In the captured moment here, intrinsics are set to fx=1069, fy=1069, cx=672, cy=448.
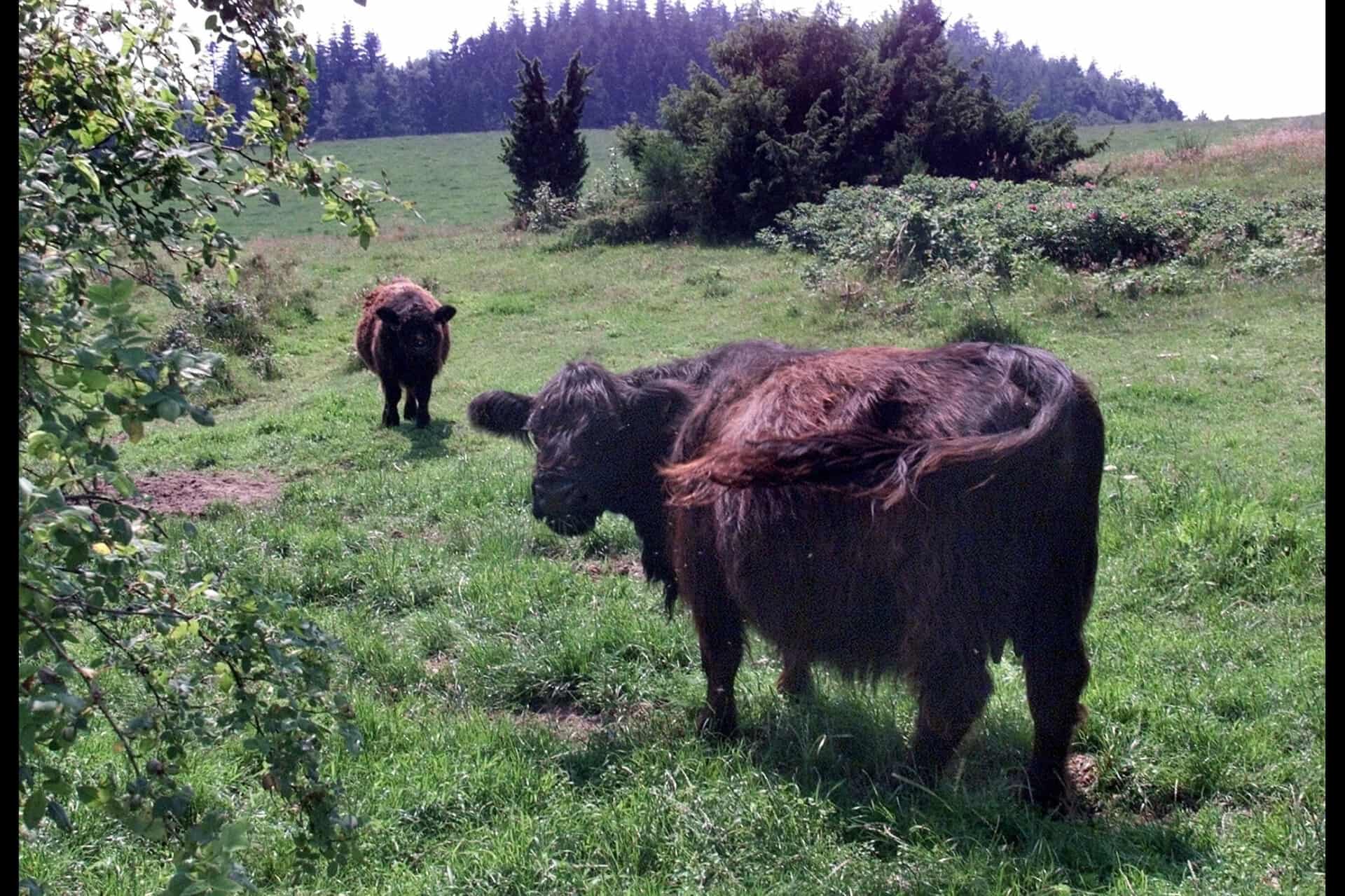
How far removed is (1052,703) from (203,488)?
7605 mm

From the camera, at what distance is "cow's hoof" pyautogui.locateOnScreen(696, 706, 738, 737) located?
429 cm

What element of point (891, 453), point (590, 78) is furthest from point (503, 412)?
point (590, 78)

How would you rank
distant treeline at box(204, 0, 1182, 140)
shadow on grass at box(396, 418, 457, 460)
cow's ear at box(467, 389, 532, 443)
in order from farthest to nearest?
distant treeline at box(204, 0, 1182, 140) < shadow on grass at box(396, 418, 457, 460) < cow's ear at box(467, 389, 532, 443)

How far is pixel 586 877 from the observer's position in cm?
327

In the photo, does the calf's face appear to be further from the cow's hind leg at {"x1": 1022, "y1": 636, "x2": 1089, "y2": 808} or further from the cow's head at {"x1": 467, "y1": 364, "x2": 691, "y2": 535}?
the cow's hind leg at {"x1": 1022, "y1": 636, "x2": 1089, "y2": 808}

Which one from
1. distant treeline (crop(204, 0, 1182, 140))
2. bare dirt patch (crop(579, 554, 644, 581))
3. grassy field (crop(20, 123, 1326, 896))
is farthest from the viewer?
distant treeline (crop(204, 0, 1182, 140))

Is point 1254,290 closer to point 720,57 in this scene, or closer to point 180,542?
point 180,542

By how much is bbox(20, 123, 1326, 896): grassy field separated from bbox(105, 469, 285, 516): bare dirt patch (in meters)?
0.28

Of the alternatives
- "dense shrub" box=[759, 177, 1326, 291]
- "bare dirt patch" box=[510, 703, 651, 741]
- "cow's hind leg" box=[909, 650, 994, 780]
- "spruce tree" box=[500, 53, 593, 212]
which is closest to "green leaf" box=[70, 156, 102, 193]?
"cow's hind leg" box=[909, 650, 994, 780]

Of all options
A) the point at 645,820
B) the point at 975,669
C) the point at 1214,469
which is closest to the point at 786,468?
the point at 975,669

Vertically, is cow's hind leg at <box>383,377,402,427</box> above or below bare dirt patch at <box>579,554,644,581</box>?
above

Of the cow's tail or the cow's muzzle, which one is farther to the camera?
the cow's muzzle

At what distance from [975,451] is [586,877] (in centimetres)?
175

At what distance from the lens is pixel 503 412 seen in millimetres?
5285
